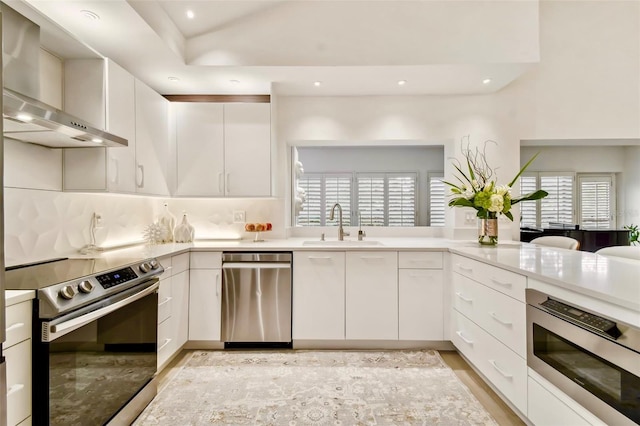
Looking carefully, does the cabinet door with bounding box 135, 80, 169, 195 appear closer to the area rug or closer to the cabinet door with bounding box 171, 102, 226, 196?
the cabinet door with bounding box 171, 102, 226, 196

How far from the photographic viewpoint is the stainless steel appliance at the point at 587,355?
1104 mm

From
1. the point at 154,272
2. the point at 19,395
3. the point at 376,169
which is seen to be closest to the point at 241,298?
the point at 154,272

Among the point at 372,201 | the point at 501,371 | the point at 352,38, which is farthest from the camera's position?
the point at 372,201

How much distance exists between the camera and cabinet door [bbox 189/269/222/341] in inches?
108

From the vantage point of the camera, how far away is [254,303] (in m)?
2.74

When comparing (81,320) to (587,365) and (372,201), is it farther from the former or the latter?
(372,201)

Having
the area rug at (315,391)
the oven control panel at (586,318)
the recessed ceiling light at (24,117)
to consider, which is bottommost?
the area rug at (315,391)

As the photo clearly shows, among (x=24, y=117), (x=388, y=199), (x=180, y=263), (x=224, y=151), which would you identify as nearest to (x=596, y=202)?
(x=388, y=199)

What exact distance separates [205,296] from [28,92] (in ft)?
5.85

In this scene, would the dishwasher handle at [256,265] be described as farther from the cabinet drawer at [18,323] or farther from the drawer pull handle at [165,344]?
the cabinet drawer at [18,323]

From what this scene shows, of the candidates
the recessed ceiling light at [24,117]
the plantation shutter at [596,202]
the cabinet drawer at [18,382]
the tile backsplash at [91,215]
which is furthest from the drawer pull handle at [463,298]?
the plantation shutter at [596,202]

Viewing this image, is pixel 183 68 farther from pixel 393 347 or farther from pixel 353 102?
pixel 393 347

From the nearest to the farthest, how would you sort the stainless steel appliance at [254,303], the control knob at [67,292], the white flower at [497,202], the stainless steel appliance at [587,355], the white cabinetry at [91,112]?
1. the stainless steel appliance at [587,355]
2. the control knob at [67,292]
3. the white cabinetry at [91,112]
4. the white flower at [497,202]
5. the stainless steel appliance at [254,303]

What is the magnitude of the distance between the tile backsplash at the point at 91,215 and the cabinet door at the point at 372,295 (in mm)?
1007
